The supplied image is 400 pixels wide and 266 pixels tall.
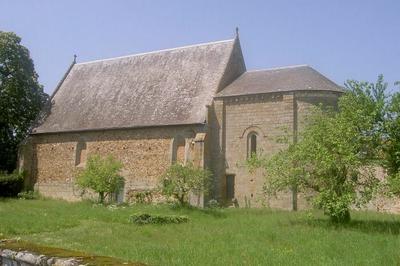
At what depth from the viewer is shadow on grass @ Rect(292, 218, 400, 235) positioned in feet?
51.3

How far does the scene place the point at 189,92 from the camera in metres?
31.1

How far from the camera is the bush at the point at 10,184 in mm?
32156

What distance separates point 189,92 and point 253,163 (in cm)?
1306

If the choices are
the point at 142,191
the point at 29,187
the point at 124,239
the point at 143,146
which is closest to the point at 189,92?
the point at 143,146

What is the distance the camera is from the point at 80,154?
111 ft

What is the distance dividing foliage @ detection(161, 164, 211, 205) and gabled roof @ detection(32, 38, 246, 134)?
4.62m

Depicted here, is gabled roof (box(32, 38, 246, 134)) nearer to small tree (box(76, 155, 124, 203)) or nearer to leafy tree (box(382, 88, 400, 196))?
small tree (box(76, 155, 124, 203))

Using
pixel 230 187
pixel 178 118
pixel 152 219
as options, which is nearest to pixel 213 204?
pixel 230 187

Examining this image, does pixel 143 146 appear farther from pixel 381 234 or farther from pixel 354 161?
pixel 381 234

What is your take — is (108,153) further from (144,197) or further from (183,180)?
(183,180)

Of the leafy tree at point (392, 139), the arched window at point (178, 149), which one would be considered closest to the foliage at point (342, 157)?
the leafy tree at point (392, 139)

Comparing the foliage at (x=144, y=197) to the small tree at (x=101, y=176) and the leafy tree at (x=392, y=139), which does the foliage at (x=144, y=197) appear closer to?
the small tree at (x=101, y=176)

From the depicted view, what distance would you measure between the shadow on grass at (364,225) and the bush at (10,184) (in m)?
22.7

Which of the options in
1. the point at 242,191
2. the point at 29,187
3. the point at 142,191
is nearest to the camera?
the point at 242,191
